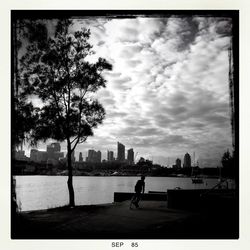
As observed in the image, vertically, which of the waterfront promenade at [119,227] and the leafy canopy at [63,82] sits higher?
the leafy canopy at [63,82]

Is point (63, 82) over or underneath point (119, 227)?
over

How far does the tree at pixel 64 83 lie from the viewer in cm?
782

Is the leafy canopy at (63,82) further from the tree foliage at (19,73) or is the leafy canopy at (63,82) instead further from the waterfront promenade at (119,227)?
the waterfront promenade at (119,227)

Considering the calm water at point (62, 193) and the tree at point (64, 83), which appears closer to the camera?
the tree at point (64, 83)

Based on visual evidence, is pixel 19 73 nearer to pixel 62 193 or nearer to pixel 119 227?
pixel 119 227

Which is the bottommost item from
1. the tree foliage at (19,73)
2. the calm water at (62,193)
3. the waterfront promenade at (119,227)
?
the calm water at (62,193)

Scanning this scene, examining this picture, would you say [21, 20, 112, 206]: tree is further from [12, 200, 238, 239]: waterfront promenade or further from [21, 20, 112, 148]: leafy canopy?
[12, 200, 238, 239]: waterfront promenade

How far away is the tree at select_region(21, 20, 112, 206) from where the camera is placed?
7.82 metres

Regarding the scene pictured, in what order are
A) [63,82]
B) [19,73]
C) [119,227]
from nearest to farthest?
[19,73] → [119,227] → [63,82]

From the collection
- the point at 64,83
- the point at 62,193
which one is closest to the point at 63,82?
the point at 64,83

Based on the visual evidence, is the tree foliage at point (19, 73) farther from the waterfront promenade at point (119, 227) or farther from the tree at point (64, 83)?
the waterfront promenade at point (119, 227)

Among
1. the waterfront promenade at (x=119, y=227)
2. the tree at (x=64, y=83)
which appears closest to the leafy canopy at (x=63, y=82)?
the tree at (x=64, y=83)

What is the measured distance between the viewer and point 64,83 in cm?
1026
